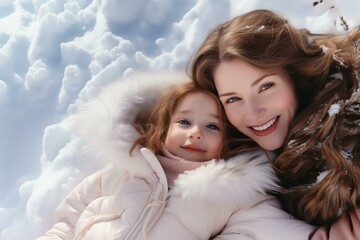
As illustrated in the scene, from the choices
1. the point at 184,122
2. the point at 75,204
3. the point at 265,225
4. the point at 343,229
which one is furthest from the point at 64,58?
the point at 343,229

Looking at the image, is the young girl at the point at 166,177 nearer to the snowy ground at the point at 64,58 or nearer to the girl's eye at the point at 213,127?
the girl's eye at the point at 213,127

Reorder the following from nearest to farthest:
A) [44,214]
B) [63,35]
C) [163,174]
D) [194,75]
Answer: [163,174] → [194,75] → [44,214] → [63,35]

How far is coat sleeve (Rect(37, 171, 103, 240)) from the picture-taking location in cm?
151

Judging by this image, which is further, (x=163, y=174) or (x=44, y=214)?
(x=44, y=214)

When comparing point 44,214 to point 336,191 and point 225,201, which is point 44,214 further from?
point 336,191

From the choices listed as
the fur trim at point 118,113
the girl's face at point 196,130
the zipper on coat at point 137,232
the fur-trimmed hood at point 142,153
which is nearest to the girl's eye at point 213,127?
the girl's face at point 196,130

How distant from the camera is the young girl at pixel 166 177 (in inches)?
49.2

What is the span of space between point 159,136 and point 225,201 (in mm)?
312

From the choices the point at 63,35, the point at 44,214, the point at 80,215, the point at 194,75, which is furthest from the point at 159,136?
the point at 63,35

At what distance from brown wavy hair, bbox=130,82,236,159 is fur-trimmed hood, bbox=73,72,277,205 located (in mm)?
47

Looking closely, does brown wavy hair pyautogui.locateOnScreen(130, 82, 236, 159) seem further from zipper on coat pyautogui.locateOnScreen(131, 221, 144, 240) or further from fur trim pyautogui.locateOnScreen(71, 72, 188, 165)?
zipper on coat pyautogui.locateOnScreen(131, 221, 144, 240)

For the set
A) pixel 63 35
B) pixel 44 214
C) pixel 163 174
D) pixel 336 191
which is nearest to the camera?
pixel 336 191

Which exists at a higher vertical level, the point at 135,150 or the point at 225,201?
the point at 135,150

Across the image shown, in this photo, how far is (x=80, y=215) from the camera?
152 centimetres
